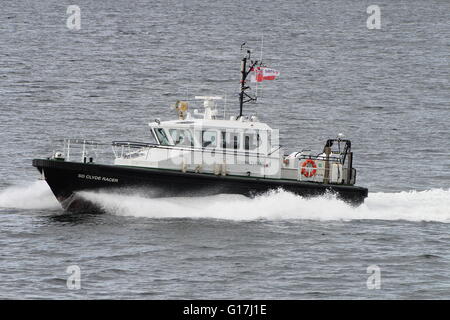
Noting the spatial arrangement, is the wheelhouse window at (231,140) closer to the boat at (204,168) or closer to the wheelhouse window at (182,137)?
the boat at (204,168)

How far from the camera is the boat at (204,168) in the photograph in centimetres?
3388

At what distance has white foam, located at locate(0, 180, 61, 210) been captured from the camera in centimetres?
3547

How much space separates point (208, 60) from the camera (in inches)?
3575

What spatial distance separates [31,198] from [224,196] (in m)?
6.92

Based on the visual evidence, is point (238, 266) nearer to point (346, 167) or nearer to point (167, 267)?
point (167, 267)

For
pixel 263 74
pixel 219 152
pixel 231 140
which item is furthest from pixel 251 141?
pixel 263 74

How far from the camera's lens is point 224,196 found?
34.2 m

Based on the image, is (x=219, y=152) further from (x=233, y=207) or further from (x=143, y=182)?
(x=143, y=182)

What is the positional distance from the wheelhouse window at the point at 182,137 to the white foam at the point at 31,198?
4633 millimetres

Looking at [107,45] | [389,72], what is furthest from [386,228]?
[107,45]

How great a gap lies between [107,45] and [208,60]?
14.3m

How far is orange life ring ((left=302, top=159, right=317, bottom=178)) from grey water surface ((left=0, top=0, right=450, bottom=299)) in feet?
3.31

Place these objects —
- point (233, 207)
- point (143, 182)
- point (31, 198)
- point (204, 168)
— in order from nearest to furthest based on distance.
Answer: point (143, 182) → point (233, 207) → point (204, 168) → point (31, 198)

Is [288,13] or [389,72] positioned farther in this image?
[288,13]
